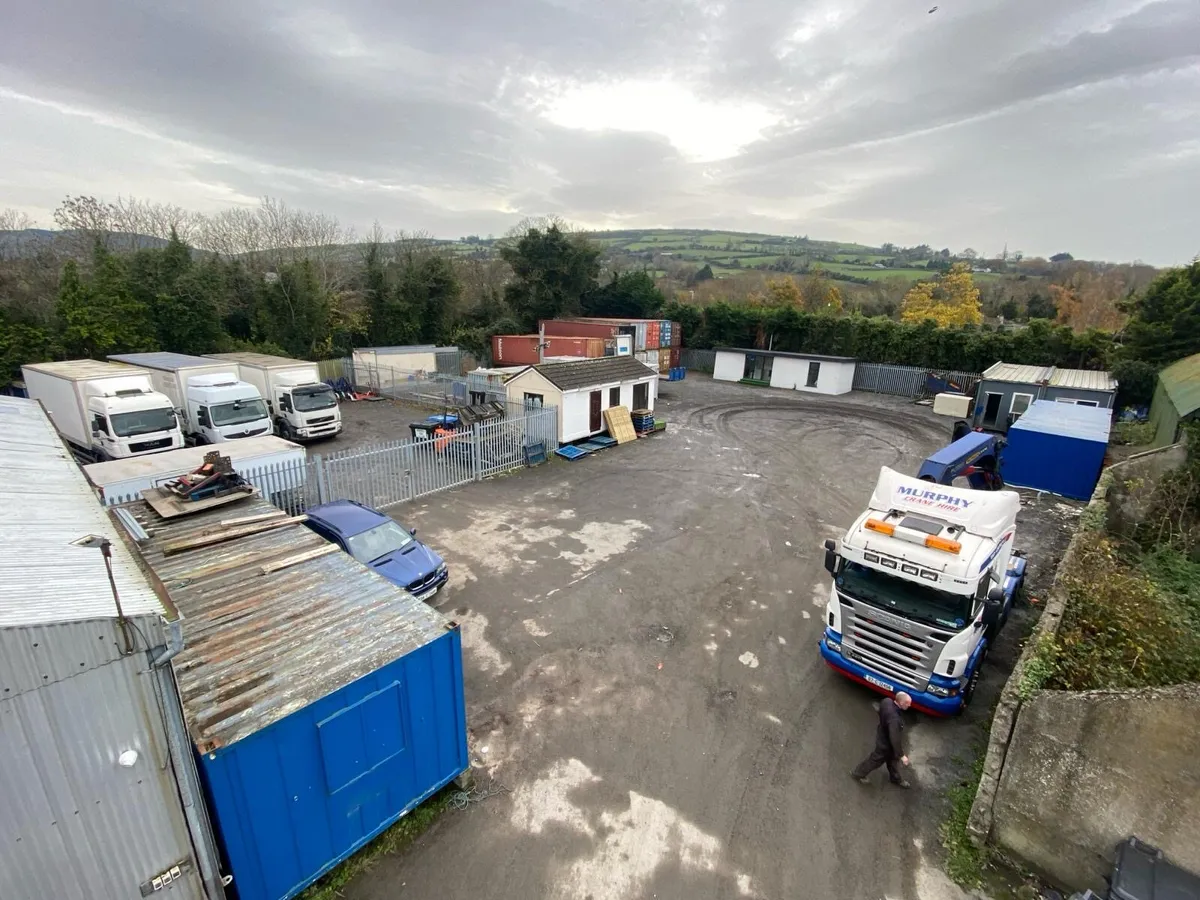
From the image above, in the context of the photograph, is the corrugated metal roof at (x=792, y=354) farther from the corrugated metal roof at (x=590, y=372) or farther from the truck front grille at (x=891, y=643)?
the truck front grille at (x=891, y=643)

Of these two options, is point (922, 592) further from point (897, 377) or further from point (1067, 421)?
point (897, 377)

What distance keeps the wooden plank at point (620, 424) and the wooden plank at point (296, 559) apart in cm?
1370

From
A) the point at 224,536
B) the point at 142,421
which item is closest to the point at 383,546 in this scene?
the point at 224,536

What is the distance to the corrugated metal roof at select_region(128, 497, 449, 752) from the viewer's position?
14.6 ft

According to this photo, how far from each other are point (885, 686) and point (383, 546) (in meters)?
8.15

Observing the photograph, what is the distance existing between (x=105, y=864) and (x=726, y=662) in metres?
7.13

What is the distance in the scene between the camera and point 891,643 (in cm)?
684

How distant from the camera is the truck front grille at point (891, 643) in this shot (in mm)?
6547

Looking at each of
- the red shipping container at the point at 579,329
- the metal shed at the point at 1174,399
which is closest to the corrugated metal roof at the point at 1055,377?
the metal shed at the point at 1174,399

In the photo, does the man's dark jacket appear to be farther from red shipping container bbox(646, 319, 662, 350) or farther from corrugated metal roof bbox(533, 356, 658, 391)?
red shipping container bbox(646, 319, 662, 350)

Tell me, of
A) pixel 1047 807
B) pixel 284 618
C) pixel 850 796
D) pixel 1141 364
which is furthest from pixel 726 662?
pixel 1141 364

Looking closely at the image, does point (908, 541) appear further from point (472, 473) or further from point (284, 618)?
point (472, 473)

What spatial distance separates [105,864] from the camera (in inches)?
139

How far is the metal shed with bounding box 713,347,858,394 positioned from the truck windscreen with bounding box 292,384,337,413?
24.2 meters
